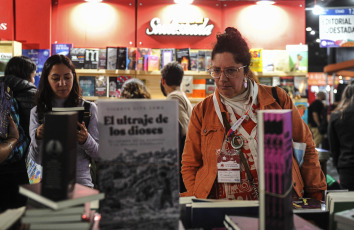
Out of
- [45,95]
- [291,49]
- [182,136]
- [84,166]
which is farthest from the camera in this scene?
[291,49]

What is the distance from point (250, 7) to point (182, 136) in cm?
318

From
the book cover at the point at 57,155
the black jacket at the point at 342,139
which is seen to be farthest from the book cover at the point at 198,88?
the book cover at the point at 57,155

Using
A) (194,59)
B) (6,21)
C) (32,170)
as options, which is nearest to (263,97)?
(32,170)

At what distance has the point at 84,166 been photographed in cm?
222

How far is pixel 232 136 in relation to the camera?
1.90 meters

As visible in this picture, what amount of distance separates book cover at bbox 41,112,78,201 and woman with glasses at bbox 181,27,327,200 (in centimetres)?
101

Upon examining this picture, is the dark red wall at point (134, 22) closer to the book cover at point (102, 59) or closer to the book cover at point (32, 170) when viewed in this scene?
the book cover at point (102, 59)

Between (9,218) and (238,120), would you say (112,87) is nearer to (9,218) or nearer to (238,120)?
(238,120)

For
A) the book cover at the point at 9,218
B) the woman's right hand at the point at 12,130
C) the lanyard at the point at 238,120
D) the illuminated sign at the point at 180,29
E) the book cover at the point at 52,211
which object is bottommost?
the book cover at the point at 9,218

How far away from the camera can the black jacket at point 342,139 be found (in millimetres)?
3598

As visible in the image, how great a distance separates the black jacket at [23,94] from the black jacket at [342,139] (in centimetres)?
309

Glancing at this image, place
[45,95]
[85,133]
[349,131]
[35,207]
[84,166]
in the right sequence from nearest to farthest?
[35,207] → [85,133] → [84,166] → [45,95] → [349,131]

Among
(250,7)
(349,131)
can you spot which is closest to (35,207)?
(349,131)

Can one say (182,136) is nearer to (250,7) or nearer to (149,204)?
(149,204)
